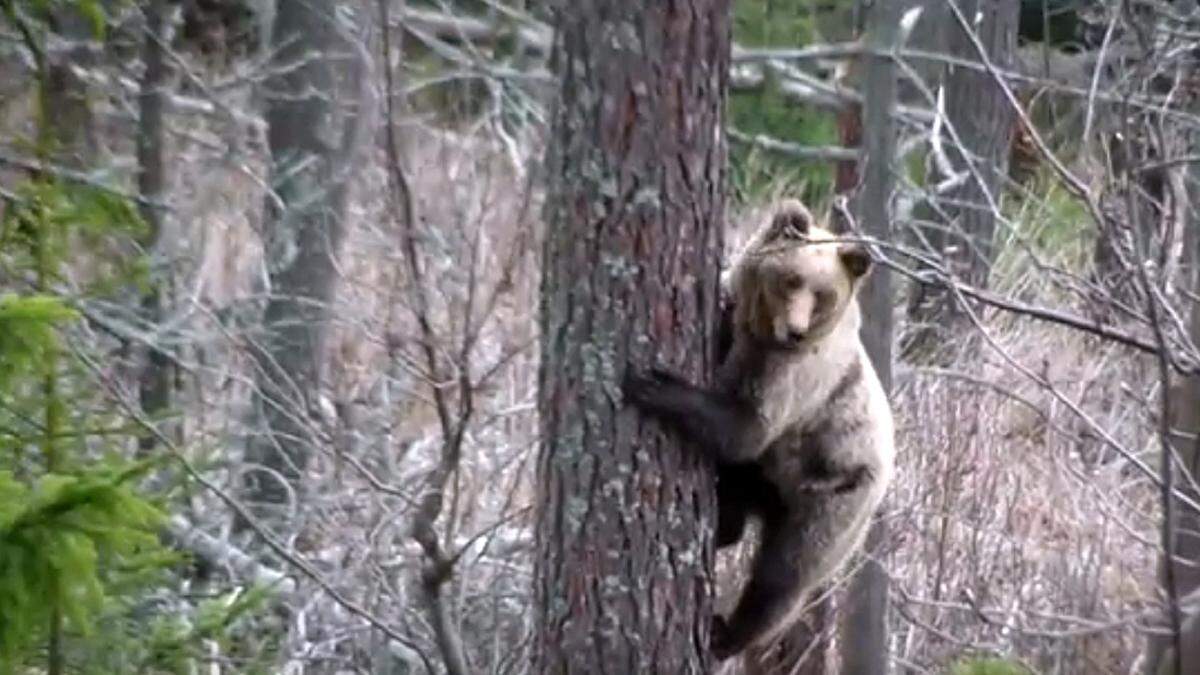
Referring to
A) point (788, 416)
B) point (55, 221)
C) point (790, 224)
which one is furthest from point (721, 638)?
point (55, 221)

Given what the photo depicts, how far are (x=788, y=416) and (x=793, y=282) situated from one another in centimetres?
35

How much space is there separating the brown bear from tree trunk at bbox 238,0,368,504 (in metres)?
2.76

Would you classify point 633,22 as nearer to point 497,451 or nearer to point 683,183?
point 683,183

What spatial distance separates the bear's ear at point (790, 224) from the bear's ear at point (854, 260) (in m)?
0.10

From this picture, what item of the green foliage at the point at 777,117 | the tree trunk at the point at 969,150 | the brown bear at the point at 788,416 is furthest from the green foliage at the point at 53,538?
the green foliage at the point at 777,117

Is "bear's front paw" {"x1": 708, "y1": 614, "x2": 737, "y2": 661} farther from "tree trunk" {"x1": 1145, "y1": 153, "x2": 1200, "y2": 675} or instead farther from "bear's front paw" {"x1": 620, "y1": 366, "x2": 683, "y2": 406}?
"tree trunk" {"x1": 1145, "y1": 153, "x2": 1200, "y2": 675}

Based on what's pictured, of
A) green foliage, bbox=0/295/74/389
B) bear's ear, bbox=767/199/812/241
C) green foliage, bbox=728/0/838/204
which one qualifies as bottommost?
green foliage, bbox=0/295/74/389

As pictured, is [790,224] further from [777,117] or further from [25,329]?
[777,117]

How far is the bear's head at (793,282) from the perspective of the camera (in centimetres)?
452

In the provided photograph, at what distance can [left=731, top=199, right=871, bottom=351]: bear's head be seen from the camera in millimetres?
4523

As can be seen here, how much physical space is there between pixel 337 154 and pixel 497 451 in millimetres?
1751

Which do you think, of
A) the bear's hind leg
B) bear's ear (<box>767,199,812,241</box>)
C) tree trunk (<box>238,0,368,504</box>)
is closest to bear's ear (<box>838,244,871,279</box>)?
bear's ear (<box>767,199,812,241</box>)

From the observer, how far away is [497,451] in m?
6.98

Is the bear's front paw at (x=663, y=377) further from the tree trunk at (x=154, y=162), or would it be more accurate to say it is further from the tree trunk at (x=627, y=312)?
the tree trunk at (x=154, y=162)
